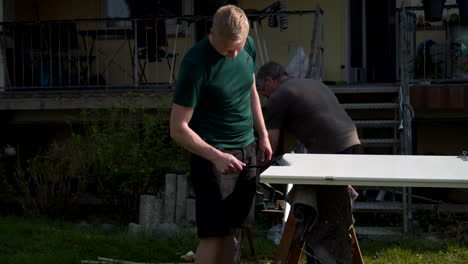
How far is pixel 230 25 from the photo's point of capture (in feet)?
13.1

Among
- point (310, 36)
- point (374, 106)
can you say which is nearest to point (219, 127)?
point (374, 106)

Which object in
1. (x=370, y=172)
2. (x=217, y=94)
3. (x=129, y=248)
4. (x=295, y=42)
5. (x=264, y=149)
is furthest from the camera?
(x=295, y=42)

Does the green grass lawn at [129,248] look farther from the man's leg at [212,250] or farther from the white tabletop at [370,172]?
the man's leg at [212,250]

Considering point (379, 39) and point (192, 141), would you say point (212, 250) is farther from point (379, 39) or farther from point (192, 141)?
point (379, 39)

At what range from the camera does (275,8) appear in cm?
1051

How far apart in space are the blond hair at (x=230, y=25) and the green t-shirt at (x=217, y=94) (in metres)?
0.16

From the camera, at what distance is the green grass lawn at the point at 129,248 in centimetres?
644

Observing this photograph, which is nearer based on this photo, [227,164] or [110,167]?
[227,164]

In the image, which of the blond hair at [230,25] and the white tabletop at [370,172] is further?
the blond hair at [230,25]

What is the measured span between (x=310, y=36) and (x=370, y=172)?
798cm

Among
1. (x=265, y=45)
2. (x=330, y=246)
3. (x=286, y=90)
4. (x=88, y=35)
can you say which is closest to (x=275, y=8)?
(x=265, y=45)

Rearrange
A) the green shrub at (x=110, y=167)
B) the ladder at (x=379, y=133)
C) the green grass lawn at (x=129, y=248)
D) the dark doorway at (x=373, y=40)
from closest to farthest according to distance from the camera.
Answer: the green grass lawn at (x=129, y=248), the ladder at (x=379, y=133), the green shrub at (x=110, y=167), the dark doorway at (x=373, y=40)

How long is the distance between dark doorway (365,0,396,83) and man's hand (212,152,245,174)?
8.56 m

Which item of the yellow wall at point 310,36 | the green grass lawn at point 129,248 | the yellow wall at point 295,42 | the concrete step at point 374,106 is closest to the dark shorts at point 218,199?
the green grass lawn at point 129,248
